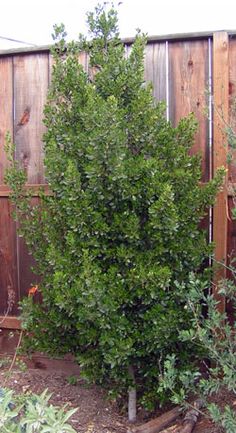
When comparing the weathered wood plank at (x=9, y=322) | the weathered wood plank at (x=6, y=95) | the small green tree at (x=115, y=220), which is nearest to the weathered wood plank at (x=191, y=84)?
the small green tree at (x=115, y=220)

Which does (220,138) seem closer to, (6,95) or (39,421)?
(6,95)

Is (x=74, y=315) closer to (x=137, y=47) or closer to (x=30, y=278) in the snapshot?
(x=30, y=278)

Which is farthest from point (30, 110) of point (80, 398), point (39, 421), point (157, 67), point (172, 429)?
point (172, 429)

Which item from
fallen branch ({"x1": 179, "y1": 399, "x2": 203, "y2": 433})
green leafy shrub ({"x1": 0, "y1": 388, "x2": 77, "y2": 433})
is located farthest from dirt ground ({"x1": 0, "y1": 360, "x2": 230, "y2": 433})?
green leafy shrub ({"x1": 0, "y1": 388, "x2": 77, "y2": 433})

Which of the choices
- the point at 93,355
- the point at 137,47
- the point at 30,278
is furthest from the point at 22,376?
the point at 137,47

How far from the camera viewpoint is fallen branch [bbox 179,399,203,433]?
2.79m

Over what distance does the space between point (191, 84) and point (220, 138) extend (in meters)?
0.39

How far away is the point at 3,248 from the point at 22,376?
34.6 inches

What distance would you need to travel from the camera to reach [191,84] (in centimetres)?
322

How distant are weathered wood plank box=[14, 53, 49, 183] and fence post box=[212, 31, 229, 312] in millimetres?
1126

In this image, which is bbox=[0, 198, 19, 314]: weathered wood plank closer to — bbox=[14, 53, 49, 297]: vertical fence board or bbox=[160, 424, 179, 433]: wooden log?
bbox=[14, 53, 49, 297]: vertical fence board

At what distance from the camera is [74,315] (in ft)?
8.96

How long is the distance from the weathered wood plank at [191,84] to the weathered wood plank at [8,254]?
132 cm

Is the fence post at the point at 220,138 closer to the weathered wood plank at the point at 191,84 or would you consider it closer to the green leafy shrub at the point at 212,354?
the weathered wood plank at the point at 191,84
